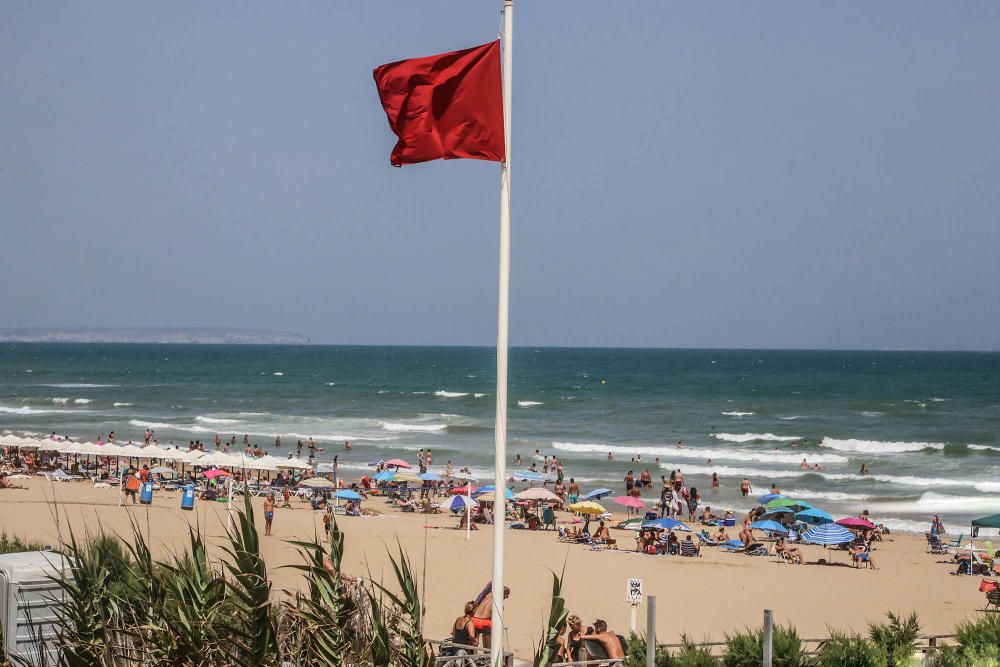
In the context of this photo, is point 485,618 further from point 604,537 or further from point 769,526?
point 769,526

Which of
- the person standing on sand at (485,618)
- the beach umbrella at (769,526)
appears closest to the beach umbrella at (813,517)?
the beach umbrella at (769,526)

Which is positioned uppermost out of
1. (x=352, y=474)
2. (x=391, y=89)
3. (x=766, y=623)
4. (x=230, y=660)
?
(x=391, y=89)

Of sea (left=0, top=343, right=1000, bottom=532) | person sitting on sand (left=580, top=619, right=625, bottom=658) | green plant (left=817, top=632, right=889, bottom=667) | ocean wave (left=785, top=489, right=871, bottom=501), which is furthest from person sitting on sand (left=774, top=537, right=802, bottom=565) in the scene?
green plant (left=817, top=632, right=889, bottom=667)

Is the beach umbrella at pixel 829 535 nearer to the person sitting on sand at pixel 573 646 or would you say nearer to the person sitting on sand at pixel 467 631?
the person sitting on sand at pixel 573 646

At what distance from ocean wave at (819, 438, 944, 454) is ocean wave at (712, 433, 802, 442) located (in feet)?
5.80

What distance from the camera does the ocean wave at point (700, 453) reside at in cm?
4478

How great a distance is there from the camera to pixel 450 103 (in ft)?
22.4

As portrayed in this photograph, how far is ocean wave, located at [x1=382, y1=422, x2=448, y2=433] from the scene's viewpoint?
2217 inches

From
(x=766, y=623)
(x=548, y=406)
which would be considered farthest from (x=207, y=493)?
(x=548, y=406)

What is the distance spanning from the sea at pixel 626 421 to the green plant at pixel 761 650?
2155 centimetres

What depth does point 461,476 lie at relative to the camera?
36.9 m

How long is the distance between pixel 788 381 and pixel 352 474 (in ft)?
232

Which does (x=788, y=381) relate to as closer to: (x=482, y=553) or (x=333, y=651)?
(x=482, y=553)

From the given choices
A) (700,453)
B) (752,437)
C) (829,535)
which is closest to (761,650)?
(829,535)
